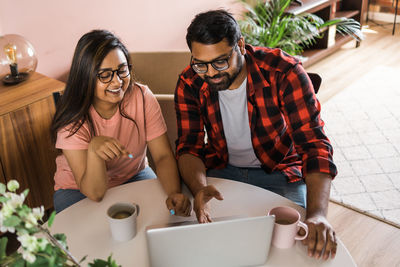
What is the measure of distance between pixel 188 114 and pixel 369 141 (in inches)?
70.7

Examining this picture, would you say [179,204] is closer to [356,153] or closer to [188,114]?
[188,114]

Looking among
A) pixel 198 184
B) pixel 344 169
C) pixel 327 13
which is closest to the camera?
pixel 198 184

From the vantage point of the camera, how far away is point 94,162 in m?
1.37

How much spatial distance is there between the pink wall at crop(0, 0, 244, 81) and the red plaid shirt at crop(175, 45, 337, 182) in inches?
43.5

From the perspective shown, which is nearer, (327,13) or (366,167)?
(366,167)

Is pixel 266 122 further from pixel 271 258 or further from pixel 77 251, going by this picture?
pixel 77 251

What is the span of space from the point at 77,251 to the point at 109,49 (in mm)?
695

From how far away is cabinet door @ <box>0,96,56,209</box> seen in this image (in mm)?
1891

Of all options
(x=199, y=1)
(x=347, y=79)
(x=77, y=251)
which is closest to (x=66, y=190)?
(x=77, y=251)

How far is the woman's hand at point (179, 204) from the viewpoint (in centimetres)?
124

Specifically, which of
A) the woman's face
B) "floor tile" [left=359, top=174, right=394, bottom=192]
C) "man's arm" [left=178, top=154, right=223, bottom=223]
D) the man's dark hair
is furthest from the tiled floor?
the woman's face

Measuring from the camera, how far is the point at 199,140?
65.6 inches

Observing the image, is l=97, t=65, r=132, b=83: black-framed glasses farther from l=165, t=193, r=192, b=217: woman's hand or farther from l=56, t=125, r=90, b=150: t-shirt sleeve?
l=165, t=193, r=192, b=217: woman's hand

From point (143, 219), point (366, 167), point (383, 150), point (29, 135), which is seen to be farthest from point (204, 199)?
point (383, 150)
